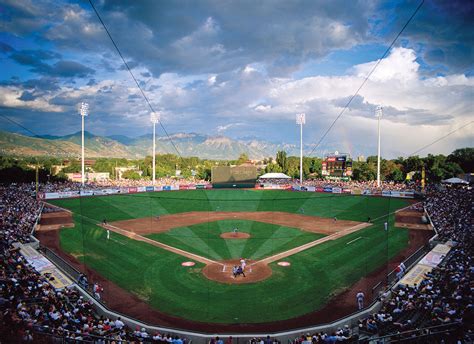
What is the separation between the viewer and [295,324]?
14453mm

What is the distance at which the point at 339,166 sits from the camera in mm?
66938

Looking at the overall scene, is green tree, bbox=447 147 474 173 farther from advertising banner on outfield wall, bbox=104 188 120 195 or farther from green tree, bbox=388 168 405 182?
advertising banner on outfield wall, bbox=104 188 120 195

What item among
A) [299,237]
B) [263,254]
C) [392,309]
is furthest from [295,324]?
[299,237]

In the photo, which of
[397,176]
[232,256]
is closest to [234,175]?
[397,176]

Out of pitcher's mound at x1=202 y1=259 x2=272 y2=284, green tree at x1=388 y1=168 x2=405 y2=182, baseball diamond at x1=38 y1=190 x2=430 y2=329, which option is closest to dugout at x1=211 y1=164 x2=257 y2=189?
baseball diamond at x1=38 y1=190 x2=430 y2=329

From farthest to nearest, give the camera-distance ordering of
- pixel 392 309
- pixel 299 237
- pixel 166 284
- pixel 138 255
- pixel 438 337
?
pixel 299 237, pixel 138 255, pixel 166 284, pixel 392 309, pixel 438 337

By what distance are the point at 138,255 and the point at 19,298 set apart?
37.4 ft

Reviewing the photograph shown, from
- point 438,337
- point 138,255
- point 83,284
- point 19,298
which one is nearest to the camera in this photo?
point 438,337

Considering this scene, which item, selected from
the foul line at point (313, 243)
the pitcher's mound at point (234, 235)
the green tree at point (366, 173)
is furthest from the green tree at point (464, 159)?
the pitcher's mound at point (234, 235)

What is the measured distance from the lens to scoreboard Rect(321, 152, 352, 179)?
217 feet

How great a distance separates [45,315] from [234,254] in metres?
14.3

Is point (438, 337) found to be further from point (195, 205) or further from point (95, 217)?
point (195, 205)

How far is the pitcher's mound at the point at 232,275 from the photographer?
19.6m

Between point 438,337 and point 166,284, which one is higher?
point 438,337
